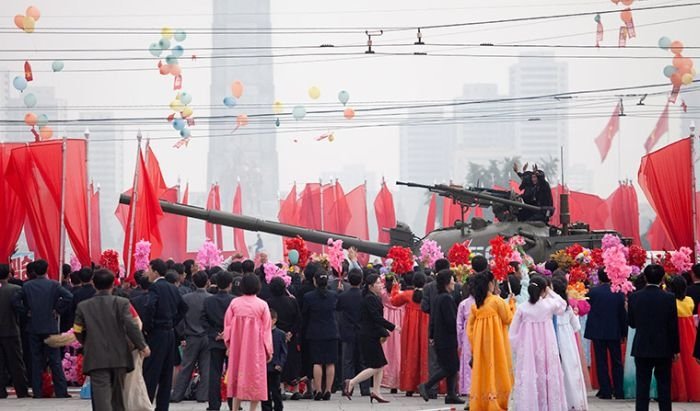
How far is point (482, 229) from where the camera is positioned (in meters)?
33.6

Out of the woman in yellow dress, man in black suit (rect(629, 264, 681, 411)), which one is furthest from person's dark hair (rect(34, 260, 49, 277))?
man in black suit (rect(629, 264, 681, 411))

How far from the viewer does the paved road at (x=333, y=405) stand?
2053cm

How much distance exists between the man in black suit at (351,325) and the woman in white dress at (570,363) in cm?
380

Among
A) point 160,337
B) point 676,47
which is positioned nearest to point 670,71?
point 676,47

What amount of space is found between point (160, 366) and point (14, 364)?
15.0 ft

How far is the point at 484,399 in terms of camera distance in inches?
725

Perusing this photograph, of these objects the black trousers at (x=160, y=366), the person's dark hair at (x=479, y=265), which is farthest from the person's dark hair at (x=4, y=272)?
the person's dark hair at (x=479, y=265)

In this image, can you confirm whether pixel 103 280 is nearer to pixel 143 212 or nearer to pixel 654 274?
pixel 654 274

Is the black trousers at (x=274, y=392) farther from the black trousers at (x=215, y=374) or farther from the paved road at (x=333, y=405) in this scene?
the paved road at (x=333, y=405)

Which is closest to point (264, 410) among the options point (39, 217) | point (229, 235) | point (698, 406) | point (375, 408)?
point (375, 408)

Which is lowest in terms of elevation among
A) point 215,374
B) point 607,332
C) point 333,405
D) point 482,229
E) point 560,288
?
point 333,405

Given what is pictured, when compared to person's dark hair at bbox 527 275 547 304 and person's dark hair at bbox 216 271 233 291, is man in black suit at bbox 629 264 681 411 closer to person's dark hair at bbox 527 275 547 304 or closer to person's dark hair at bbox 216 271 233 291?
person's dark hair at bbox 527 275 547 304

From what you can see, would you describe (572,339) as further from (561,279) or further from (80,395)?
(80,395)

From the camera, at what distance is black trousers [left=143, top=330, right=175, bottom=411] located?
18.4 meters
